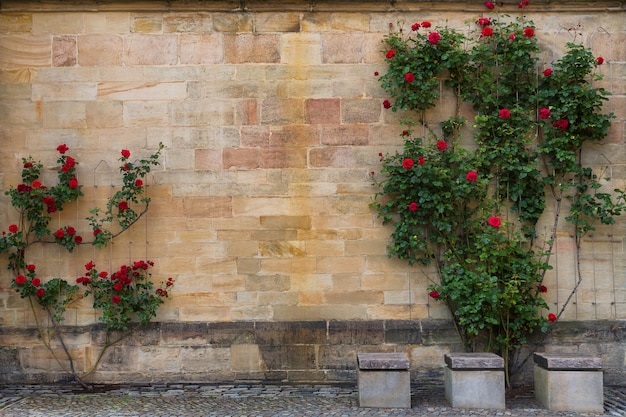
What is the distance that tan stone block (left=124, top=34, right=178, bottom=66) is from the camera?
6.95 meters

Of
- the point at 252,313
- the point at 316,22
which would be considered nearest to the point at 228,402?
the point at 252,313

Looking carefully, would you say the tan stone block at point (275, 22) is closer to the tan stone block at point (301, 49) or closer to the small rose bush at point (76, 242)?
the tan stone block at point (301, 49)

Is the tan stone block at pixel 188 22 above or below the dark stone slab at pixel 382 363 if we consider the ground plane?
above

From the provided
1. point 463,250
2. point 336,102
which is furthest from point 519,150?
point 336,102

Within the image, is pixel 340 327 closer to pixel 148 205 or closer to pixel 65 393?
pixel 148 205

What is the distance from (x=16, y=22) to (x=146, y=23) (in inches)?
52.3

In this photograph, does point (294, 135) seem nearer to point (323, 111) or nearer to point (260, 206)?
point (323, 111)

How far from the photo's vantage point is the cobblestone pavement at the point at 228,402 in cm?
575

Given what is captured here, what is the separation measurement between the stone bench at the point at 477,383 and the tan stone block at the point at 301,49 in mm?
3289

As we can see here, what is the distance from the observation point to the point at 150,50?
22.8 feet

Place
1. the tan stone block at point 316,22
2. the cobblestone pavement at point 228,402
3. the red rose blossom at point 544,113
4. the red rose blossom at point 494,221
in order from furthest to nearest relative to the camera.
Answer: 1. the tan stone block at point 316,22
2. the red rose blossom at point 544,113
3. the red rose blossom at point 494,221
4. the cobblestone pavement at point 228,402

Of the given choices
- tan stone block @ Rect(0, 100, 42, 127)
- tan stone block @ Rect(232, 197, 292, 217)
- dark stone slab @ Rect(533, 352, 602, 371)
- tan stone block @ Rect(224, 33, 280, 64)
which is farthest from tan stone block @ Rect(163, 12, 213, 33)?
dark stone slab @ Rect(533, 352, 602, 371)

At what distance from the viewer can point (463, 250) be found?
22.3 feet

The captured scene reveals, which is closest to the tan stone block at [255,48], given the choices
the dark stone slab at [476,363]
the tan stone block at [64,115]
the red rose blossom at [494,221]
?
the tan stone block at [64,115]
